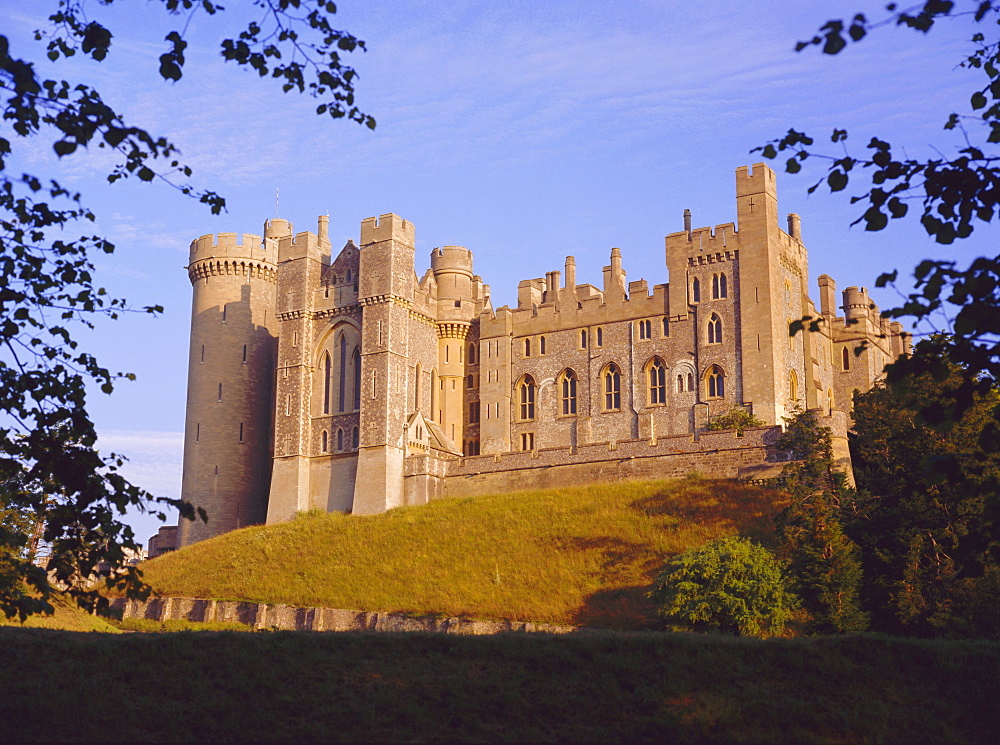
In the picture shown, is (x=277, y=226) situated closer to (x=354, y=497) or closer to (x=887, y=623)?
(x=354, y=497)

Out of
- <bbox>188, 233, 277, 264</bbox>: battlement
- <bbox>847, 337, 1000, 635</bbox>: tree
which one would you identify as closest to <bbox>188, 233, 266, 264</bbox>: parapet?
<bbox>188, 233, 277, 264</bbox>: battlement

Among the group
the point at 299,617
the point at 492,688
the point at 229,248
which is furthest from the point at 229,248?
the point at 492,688

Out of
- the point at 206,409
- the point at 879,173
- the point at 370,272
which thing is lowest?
the point at 879,173

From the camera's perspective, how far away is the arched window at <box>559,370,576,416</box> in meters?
59.7

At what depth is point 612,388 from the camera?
192 feet

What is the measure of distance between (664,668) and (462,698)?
3.40m

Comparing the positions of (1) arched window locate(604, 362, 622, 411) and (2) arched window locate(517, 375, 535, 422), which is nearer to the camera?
(1) arched window locate(604, 362, 622, 411)

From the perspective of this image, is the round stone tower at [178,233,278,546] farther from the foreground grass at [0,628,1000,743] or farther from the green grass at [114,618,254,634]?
the foreground grass at [0,628,1000,743]

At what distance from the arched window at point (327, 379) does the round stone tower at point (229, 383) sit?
560 centimetres

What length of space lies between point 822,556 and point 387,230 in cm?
3170

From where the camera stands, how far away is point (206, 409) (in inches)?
2472

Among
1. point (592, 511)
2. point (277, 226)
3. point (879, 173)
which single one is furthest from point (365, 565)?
point (879, 173)

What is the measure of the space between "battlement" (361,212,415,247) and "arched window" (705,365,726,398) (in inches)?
641

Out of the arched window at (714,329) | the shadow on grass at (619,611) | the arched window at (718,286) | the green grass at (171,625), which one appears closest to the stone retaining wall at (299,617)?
the green grass at (171,625)
